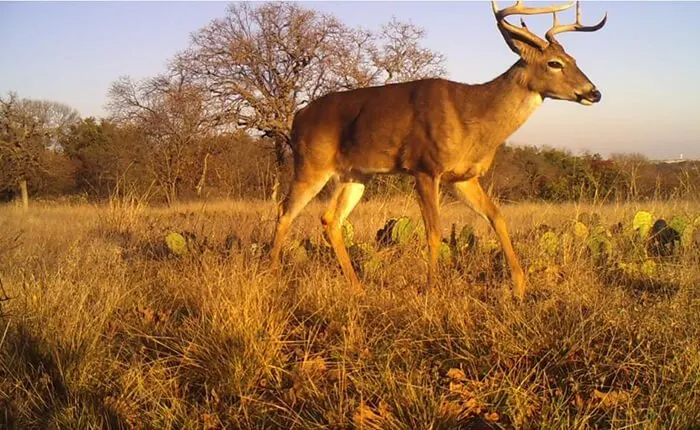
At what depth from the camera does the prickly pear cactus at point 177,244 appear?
721 centimetres

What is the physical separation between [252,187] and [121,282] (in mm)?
3713

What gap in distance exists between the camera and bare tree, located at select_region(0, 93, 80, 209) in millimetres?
29844

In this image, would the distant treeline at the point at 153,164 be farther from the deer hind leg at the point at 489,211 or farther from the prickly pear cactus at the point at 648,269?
the prickly pear cactus at the point at 648,269

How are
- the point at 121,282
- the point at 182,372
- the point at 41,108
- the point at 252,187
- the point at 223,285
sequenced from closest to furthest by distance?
the point at 182,372, the point at 223,285, the point at 121,282, the point at 252,187, the point at 41,108

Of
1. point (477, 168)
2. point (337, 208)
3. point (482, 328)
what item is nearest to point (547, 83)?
point (477, 168)

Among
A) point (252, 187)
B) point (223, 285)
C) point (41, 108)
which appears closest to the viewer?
point (223, 285)

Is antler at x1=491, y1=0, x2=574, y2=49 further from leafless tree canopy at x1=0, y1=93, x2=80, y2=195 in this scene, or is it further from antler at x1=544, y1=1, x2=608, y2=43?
leafless tree canopy at x1=0, y1=93, x2=80, y2=195

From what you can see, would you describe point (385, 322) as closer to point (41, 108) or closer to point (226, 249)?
point (226, 249)

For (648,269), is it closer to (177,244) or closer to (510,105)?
(510,105)

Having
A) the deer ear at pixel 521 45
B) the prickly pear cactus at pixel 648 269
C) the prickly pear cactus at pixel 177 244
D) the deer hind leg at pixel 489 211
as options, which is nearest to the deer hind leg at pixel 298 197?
the prickly pear cactus at pixel 177 244

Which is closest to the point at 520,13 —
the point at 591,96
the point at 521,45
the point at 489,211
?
the point at 521,45

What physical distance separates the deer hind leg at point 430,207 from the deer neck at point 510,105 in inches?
32.7

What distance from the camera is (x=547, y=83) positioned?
6.48 meters

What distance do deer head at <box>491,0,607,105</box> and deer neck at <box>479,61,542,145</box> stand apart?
4 centimetres
